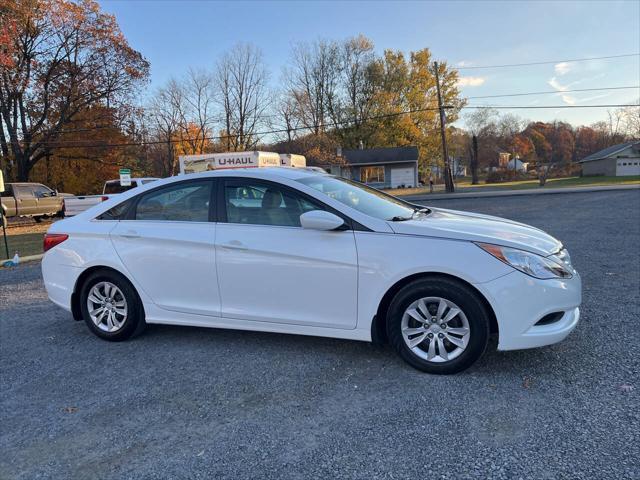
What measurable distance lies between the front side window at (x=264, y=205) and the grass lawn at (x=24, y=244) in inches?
377

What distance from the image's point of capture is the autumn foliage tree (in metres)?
26.7

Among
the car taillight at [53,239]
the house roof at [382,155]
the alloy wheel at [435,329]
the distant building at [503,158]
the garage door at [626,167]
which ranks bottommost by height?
the alloy wheel at [435,329]

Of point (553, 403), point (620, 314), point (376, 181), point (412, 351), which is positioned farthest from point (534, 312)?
point (376, 181)

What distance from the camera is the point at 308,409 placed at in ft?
9.68

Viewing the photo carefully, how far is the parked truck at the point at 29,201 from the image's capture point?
19.7m

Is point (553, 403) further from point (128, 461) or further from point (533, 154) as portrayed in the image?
point (533, 154)

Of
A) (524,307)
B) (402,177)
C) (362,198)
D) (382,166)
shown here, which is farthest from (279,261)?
(382,166)

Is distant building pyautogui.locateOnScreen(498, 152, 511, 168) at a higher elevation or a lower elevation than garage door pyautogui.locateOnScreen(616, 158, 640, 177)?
higher

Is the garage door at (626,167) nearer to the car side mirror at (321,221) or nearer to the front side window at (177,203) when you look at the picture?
the car side mirror at (321,221)

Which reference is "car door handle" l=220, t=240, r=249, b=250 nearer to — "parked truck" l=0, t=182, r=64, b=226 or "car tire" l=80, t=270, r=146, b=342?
"car tire" l=80, t=270, r=146, b=342

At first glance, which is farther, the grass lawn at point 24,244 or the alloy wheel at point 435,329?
the grass lawn at point 24,244

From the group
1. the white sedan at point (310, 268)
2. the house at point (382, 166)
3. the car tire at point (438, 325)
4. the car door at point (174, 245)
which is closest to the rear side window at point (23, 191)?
the white sedan at point (310, 268)

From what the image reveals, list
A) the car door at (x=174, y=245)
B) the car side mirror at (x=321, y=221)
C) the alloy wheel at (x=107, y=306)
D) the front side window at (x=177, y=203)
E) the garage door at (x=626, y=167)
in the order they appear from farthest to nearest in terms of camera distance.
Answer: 1. the garage door at (x=626, y=167)
2. the alloy wheel at (x=107, y=306)
3. the front side window at (x=177, y=203)
4. the car door at (x=174, y=245)
5. the car side mirror at (x=321, y=221)

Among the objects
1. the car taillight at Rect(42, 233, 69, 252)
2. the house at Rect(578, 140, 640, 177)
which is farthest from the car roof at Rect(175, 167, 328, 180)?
the house at Rect(578, 140, 640, 177)
